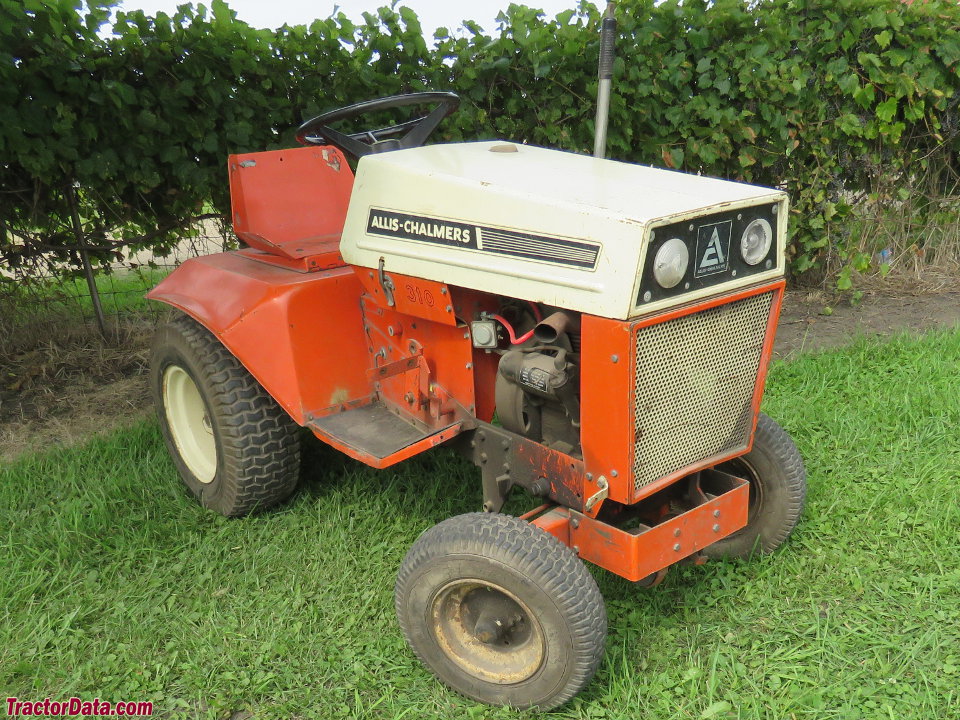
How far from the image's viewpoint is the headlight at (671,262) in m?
1.90

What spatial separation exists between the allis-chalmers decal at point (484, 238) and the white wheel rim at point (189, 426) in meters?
A: 1.17

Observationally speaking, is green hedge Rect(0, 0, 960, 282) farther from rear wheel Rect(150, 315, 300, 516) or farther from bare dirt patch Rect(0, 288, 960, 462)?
rear wheel Rect(150, 315, 300, 516)

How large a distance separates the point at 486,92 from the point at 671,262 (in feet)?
9.13

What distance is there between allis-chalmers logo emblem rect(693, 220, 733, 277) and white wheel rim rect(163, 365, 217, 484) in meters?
1.96

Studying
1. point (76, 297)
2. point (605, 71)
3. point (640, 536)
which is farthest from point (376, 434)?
point (76, 297)

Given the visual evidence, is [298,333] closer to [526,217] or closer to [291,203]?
[291,203]

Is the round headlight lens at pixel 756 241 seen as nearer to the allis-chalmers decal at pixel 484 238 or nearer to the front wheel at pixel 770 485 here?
the allis-chalmers decal at pixel 484 238

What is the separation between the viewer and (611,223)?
1891 mm

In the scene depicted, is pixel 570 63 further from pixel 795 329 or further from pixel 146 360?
pixel 146 360

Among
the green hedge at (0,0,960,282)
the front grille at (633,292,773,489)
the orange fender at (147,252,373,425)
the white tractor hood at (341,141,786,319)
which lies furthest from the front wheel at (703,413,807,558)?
the green hedge at (0,0,960,282)

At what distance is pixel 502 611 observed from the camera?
2172 millimetres

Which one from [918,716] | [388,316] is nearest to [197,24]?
[388,316]

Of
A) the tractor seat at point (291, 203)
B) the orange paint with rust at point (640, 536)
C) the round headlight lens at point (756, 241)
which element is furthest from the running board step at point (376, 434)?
the round headlight lens at point (756, 241)

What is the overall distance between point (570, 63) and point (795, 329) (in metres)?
1.93
